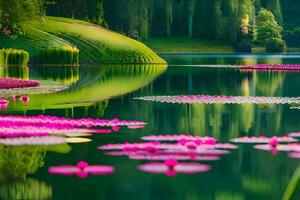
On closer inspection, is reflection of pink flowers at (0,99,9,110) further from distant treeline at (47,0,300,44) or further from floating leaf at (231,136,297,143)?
distant treeline at (47,0,300,44)

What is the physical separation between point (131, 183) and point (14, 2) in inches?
1099

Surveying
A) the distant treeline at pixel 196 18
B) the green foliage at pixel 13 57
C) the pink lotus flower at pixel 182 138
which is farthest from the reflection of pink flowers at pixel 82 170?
the distant treeline at pixel 196 18

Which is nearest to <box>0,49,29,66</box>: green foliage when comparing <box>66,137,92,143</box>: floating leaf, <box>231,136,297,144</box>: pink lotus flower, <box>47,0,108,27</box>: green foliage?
<box>47,0,108,27</box>: green foliage

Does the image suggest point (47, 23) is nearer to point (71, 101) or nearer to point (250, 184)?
point (71, 101)

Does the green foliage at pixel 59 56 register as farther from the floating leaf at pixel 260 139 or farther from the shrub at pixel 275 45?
the shrub at pixel 275 45

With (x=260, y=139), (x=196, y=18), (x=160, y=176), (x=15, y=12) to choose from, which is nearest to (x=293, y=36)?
(x=196, y=18)

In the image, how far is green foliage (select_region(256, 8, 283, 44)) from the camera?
5541 inches

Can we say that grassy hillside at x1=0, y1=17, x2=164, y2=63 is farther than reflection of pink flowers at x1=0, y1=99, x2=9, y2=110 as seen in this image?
Yes

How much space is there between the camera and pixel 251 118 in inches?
925

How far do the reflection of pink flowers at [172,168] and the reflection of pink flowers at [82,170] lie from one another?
2.03 feet

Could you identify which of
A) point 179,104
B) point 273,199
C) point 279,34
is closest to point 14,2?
point 179,104

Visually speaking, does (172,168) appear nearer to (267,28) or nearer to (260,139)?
(260,139)

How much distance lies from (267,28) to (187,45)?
15746 millimetres

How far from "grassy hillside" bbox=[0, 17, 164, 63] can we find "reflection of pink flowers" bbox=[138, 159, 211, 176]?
193ft
